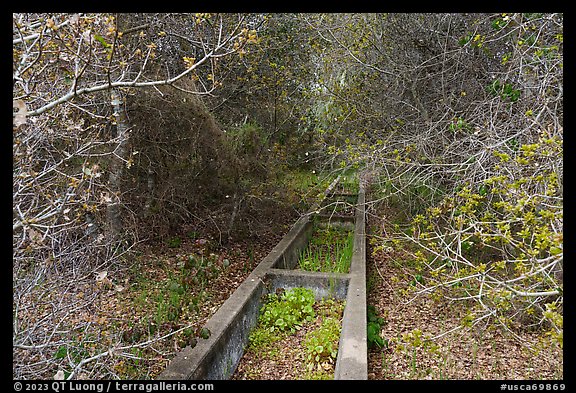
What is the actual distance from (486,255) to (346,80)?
389 cm

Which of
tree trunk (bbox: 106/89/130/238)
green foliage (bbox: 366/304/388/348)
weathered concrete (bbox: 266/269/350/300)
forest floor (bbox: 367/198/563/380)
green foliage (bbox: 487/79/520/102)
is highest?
green foliage (bbox: 487/79/520/102)

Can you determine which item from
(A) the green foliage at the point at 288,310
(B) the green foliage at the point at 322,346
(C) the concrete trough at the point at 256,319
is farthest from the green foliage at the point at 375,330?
(A) the green foliage at the point at 288,310

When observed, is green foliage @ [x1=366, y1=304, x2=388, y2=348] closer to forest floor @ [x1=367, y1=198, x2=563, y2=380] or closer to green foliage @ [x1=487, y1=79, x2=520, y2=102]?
forest floor @ [x1=367, y1=198, x2=563, y2=380]

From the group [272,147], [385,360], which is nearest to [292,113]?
[272,147]

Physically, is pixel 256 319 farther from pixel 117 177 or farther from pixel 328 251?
pixel 117 177

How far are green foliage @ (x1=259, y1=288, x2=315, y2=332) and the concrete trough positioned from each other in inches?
4.0

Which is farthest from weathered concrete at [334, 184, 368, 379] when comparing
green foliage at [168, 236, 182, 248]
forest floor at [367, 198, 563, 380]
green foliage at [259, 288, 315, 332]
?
green foliage at [168, 236, 182, 248]

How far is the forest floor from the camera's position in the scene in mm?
3980

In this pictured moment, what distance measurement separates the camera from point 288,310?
4801mm

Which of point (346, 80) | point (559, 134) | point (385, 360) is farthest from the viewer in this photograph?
point (346, 80)

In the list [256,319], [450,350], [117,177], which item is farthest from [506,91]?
[117,177]

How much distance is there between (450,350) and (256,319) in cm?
223
